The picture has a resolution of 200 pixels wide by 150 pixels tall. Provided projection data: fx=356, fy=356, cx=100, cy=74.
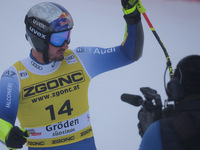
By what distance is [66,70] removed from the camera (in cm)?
302

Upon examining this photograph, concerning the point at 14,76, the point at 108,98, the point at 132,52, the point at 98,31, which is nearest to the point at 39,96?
the point at 14,76

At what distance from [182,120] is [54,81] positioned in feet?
5.02

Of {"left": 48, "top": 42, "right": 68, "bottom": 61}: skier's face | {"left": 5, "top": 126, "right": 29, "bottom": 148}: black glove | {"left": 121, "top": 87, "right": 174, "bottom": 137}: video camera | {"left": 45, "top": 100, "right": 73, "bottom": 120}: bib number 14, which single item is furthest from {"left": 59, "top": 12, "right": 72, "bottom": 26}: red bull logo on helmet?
{"left": 121, "top": 87, "right": 174, "bottom": 137}: video camera

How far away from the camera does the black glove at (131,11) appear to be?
2.72m

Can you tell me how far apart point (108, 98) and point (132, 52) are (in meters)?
1.82

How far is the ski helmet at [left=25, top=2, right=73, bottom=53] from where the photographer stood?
2.91 metres

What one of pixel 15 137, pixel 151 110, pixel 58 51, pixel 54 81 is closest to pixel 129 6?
pixel 58 51

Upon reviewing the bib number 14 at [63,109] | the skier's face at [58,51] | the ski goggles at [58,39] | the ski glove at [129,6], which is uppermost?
the ski glove at [129,6]

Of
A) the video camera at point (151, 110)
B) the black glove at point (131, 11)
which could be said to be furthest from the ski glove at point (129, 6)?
the video camera at point (151, 110)

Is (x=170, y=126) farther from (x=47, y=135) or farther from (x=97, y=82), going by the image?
(x=97, y=82)

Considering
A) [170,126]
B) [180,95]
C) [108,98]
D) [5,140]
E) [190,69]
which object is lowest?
[108,98]

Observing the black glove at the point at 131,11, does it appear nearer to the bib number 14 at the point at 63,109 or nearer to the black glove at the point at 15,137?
the bib number 14 at the point at 63,109

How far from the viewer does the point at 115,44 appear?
5141mm

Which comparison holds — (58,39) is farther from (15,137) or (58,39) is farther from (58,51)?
(15,137)
